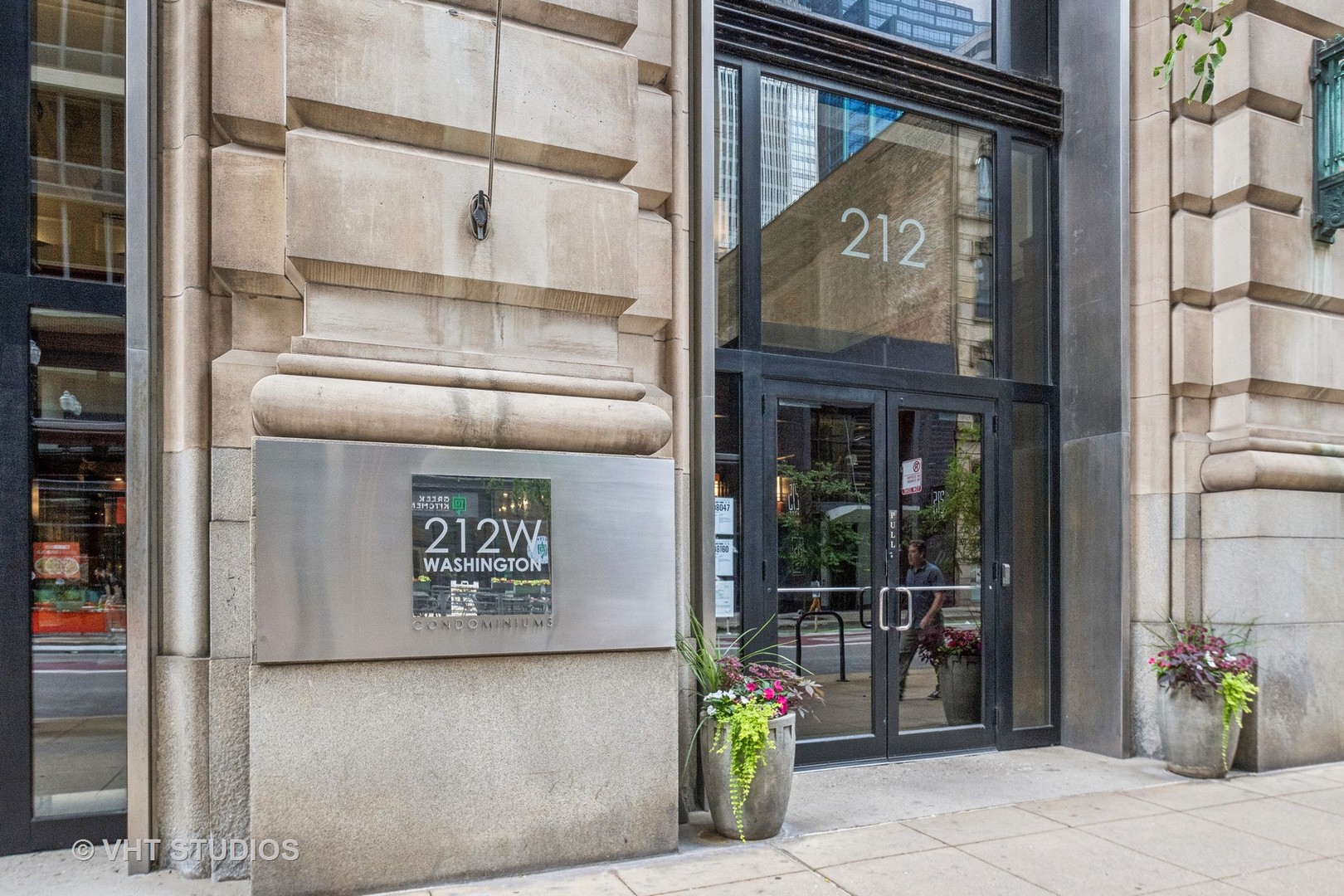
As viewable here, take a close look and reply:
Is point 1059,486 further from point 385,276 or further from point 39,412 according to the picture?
point 39,412

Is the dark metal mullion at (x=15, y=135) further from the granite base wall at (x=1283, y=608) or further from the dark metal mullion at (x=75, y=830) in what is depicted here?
the granite base wall at (x=1283, y=608)

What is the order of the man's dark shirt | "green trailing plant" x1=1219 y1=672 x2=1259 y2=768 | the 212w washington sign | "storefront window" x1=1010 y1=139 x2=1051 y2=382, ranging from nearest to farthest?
the 212w washington sign
"green trailing plant" x1=1219 y1=672 x2=1259 y2=768
the man's dark shirt
"storefront window" x1=1010 y1=139 x2=1051 y2=382

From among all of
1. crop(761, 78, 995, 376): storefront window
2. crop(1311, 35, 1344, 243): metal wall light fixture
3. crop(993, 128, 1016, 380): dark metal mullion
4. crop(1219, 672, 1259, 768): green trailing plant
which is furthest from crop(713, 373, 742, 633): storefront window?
crop(1311, 35, 1344, 243): metal wall light fixture

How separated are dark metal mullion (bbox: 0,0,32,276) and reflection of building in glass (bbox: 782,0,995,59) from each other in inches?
202

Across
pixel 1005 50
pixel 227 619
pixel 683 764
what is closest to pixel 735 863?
pixel 683 764

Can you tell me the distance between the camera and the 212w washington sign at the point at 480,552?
451cm

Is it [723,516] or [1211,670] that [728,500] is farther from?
[1211,670]

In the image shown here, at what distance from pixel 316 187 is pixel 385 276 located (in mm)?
533

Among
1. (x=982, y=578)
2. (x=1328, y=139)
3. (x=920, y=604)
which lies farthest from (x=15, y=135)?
(x=1328, y=139)

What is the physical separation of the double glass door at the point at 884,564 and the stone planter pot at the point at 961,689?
1 cm

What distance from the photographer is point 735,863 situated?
4.76m

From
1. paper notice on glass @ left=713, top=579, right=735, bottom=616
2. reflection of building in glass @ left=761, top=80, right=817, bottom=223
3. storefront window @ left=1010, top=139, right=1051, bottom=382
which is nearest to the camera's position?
paper notice on glass @ left=713, top=579, right=735, bottom=616

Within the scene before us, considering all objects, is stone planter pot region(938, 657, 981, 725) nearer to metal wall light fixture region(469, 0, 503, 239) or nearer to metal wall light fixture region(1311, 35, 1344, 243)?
metal wall light fixture region(1311, 35, 1344, 243)

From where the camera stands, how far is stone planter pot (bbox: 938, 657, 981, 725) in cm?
742
